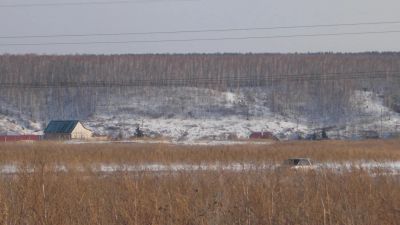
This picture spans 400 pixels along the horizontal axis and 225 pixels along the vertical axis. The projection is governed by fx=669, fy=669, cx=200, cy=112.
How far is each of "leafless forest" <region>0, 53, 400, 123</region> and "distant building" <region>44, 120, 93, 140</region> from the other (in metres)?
19.5

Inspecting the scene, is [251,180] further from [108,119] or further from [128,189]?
[108,119]

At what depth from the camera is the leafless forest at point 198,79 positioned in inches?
3359

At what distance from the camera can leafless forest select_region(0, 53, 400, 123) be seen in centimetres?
8531

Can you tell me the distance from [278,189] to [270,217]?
1.01 metres

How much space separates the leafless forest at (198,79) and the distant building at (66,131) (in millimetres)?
19549

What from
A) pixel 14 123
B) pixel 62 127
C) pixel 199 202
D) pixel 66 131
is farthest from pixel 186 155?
pixel 14 123

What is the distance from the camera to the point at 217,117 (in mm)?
77562

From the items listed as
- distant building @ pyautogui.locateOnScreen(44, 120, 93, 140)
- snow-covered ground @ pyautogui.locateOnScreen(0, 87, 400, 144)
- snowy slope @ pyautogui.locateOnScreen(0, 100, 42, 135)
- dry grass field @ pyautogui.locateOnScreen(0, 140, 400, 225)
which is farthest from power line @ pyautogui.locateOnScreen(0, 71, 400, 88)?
dry grass field @ pyautogui.locateOnScreen(0, 140, 400, 225)

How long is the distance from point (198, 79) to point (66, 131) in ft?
138

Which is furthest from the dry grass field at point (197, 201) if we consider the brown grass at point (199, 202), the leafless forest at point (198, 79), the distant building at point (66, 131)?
the leafless forest at point (198, 79)

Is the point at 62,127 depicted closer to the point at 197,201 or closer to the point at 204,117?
the point at 204,117

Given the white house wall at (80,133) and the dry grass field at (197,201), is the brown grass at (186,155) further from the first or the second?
the white house wall at (80,133)

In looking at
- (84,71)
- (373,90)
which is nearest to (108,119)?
(84,71)

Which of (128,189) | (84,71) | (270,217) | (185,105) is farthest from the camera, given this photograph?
(84,71)
